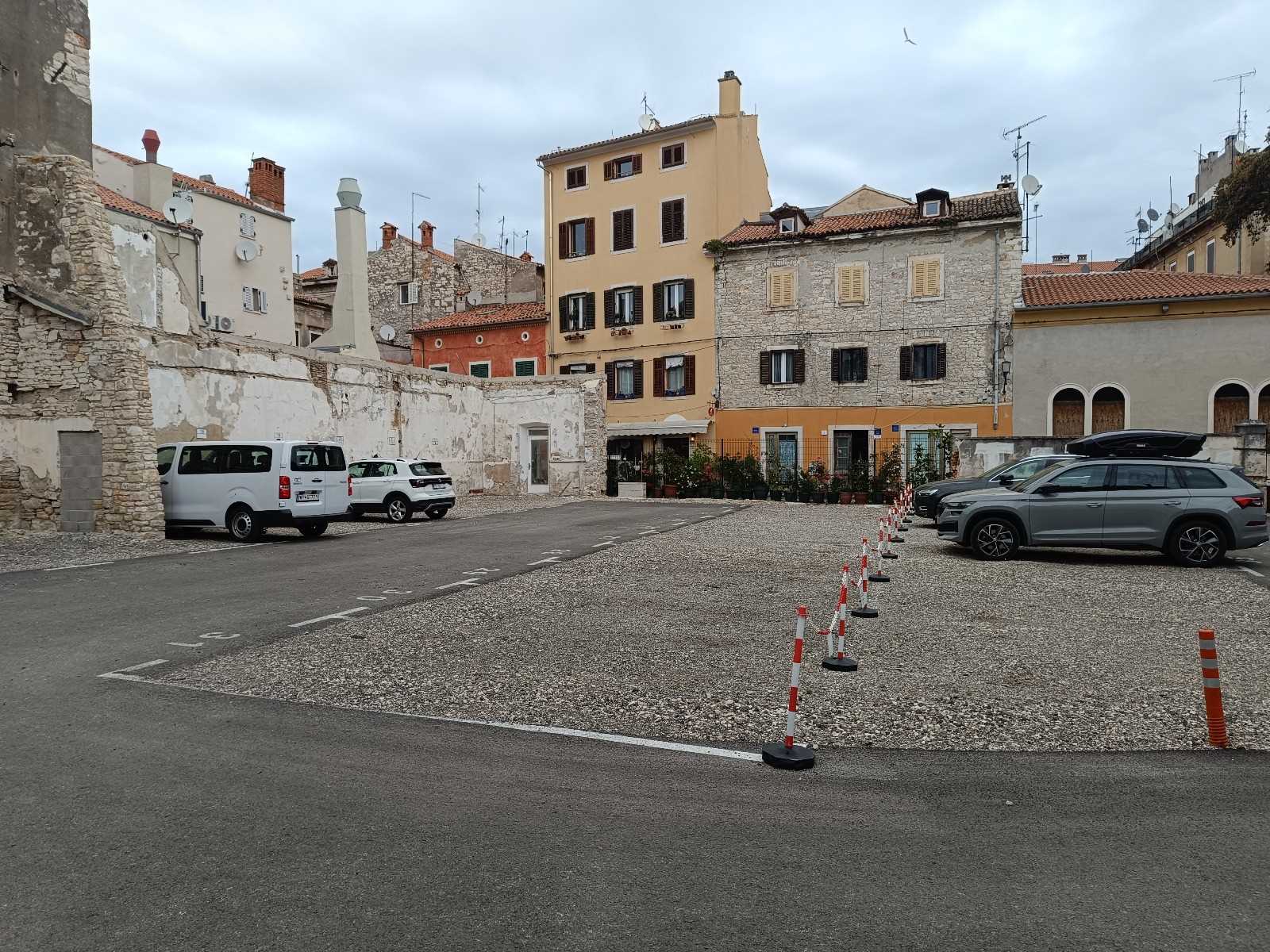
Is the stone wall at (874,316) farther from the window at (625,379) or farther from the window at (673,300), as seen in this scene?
the window at (625,379)

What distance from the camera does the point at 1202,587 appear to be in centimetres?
1071

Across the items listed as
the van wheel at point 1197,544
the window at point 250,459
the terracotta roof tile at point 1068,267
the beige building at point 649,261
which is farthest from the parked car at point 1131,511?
the terracotta roof tile at point 1068,267

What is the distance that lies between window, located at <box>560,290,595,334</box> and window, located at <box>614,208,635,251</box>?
2534 millimetres

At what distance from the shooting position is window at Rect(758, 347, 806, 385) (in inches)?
1331

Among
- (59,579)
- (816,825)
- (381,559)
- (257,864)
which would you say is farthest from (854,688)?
(59,579)

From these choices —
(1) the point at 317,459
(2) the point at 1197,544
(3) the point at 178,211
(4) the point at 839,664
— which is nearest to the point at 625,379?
(3) the point at 178,211

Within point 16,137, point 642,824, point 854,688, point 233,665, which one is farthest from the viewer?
point 16,137

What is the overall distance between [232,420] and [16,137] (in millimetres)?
7197

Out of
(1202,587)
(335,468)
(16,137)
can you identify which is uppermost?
(16,137)

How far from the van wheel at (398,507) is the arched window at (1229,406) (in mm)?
26606

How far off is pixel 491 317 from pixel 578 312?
5.17 meters

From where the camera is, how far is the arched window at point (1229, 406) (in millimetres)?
28422

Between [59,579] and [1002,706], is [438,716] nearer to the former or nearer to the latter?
[1002,706]

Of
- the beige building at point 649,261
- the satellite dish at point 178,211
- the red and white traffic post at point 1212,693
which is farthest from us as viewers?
the beige building at point 649,261
